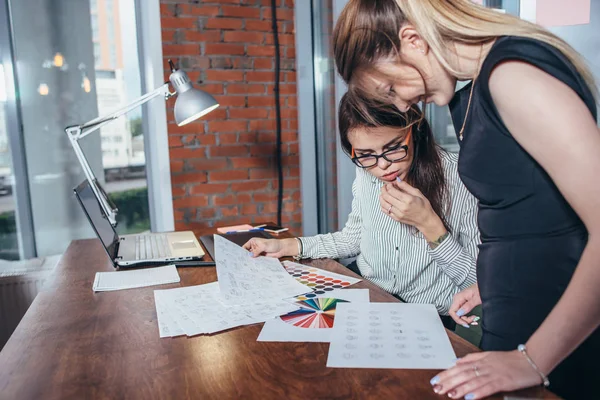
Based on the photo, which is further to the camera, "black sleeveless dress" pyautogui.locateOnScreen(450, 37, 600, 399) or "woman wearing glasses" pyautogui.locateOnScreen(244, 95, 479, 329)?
"woman wearing glasses" pyautogui.locateOnScreen(244, 95, 479, 329)

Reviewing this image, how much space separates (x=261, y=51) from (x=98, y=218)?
1.54m

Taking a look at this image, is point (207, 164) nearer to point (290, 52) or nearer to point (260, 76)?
point (260, 76)

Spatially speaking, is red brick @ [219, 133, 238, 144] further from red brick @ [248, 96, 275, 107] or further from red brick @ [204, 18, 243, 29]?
red brick @ [204, 18, 243, 29]

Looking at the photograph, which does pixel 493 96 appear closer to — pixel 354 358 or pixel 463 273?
pixel 354 358

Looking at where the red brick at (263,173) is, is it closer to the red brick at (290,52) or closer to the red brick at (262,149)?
the red brick at (262,149)

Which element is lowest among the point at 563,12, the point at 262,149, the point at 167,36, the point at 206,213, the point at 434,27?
the point at 206,213

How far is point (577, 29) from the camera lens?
112 centimetres

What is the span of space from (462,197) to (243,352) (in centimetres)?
73

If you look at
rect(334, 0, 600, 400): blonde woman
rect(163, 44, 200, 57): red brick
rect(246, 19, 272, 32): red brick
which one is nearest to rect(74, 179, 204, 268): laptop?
rect(334, 0, 600, 400): blonde woman

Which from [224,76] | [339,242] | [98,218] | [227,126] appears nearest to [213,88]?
[224,76]

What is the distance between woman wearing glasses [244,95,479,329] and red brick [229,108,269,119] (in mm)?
1403

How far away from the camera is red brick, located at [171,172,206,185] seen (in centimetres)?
264

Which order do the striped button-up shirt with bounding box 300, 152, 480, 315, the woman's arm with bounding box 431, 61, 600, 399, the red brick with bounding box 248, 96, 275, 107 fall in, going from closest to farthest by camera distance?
the woman's arm with bounding box 431, 61, 600, 399
the striped button-up shirt with bounding box 300, 152, 480, 315
the red brick with bounding box 248, 96, 275, 107

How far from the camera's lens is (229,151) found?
2703 mm
